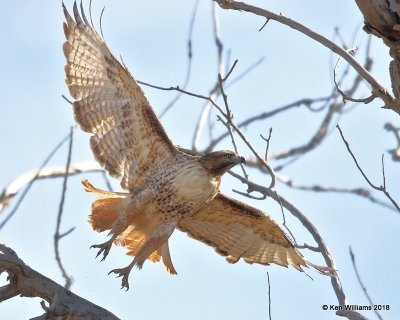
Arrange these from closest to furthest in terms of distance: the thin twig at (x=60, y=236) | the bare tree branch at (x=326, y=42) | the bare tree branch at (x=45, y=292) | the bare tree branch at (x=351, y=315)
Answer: the bare tree branch at (x=326, y=42) → the bare tree branch at (x=351, y=315) → the bare tree branch at (x=45, y=292) → the thin twig at (x=60, y=236)

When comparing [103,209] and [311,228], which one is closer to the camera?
[311,228]

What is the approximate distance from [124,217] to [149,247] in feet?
0.98

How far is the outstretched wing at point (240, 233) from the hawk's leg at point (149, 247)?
0.48 meters

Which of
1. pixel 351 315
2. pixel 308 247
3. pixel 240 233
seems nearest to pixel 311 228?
pixel 308 247

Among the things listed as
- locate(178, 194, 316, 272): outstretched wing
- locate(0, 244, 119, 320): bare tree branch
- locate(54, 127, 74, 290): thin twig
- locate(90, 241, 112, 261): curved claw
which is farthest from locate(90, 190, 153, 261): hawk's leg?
locate(0, 244, 119, 320): bare tree branch

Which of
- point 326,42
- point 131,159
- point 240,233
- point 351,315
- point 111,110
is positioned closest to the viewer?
point 326,42

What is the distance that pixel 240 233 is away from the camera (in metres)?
7.66

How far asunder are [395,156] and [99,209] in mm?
2347

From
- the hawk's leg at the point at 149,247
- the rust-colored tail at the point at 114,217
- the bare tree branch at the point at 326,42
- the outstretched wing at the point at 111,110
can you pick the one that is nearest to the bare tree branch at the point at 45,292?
the hawk's leg at the point at 149,247

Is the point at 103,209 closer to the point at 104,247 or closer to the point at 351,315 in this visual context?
the point at 104,247

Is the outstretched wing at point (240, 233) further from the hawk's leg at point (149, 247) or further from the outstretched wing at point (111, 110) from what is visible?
the outstretched wing at point (111, 110)

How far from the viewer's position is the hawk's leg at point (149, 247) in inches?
262

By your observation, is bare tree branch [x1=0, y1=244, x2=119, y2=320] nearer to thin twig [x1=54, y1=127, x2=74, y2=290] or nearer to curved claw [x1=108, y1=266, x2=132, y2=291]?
thin twig [x1=54, y1=127, x2=74, y2=290]

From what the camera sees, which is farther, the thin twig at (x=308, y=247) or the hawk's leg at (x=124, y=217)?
the hawk's leg at (x=124, y=217)
